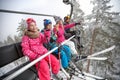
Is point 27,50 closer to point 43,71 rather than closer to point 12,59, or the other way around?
point 12,59

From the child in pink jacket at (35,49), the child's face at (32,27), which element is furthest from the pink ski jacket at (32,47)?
the child's face at (32,27)

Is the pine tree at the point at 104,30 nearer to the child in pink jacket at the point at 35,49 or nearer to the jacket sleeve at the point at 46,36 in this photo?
the jacket sleeve at the point at 46,36

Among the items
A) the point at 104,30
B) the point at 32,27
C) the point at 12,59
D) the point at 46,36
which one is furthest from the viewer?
the point at 104,30

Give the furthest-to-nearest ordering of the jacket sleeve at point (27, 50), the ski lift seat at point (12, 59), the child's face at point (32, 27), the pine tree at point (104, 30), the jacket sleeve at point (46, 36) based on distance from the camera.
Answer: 1. the pine tree at point (104, 30)
2. the jacket sleeve at point (46, 36)
3. the child's face at point (32, 27)
4. the jacket sleeve at point (27, 50)
5. the ski lift seat at point (12, 59)

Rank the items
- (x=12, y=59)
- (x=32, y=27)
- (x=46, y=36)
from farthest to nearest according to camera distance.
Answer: (x=46, y=36) < (x=32, y=27) < (x=12, y=59)

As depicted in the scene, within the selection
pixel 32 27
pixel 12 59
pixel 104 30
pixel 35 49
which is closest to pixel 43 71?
pixel 35 49

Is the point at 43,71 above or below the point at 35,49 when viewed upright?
below

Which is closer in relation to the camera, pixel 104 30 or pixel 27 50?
pixel 27 50

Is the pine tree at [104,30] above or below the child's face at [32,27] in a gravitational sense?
below

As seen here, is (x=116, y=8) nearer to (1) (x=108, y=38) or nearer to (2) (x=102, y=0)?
(2) (x=102, y=0)

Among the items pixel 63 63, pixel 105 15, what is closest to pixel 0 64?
pixel 63 63

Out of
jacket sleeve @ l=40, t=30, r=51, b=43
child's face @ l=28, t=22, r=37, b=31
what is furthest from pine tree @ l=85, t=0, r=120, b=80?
child's face @ l=28, t=22, r=37, b=31

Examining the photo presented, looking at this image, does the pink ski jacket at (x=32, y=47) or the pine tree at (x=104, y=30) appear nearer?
the pink ski jacket at (x=32, y=47)

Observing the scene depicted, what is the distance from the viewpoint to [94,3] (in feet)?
42.8
